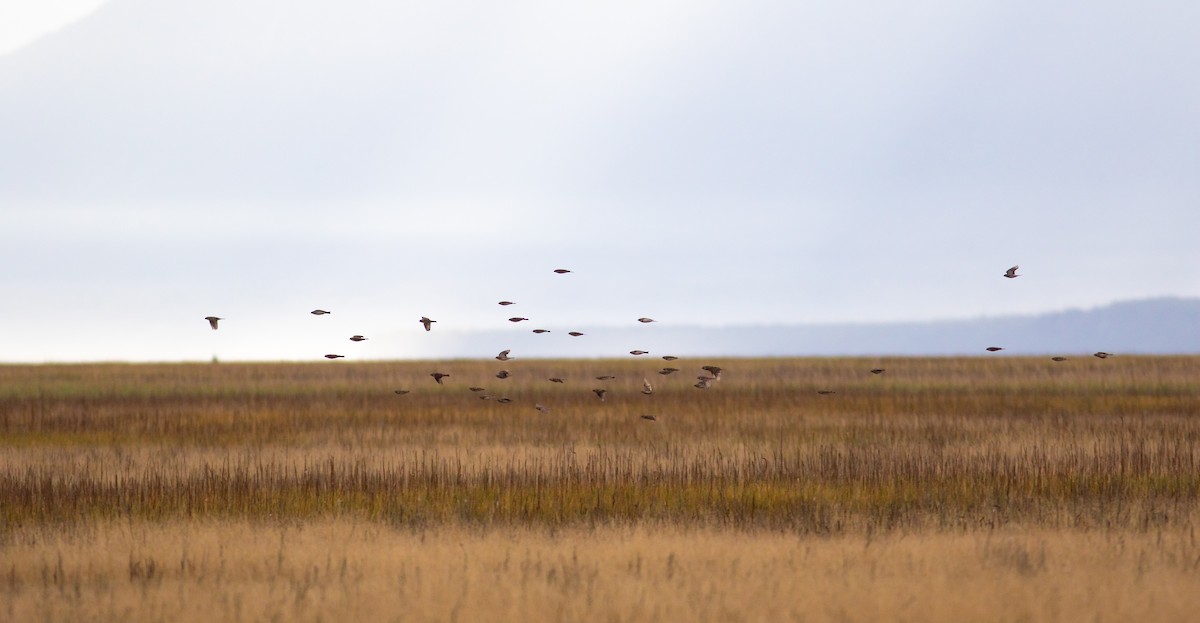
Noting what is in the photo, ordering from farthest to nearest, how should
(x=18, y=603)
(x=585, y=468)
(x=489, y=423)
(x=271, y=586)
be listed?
(x=489, y=423)
(x=585, y=468)
(x=271, y=586)
(x=18, y=603)

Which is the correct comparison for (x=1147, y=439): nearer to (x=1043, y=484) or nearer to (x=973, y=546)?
(x=1043, y=484)

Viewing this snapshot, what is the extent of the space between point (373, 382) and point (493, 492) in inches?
1190

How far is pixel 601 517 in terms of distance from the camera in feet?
43.3

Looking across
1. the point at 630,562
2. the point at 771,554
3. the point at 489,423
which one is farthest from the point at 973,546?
the point at 489,423

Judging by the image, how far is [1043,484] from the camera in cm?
1557

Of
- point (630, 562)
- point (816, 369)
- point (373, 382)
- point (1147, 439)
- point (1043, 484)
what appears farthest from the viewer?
point (816, 369)

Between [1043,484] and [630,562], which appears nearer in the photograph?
[630,562]

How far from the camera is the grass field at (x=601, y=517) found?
9.22 meters

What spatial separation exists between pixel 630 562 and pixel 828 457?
7.98 meters

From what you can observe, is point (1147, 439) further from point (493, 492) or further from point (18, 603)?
point (18, 603)

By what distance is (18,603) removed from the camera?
9094mm

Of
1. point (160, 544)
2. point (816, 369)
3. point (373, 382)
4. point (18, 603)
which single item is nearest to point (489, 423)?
point (160, 544)

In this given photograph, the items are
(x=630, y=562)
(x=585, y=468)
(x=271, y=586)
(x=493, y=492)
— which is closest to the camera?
(x=271, y=586)

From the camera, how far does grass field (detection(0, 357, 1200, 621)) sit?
9.22 metres
